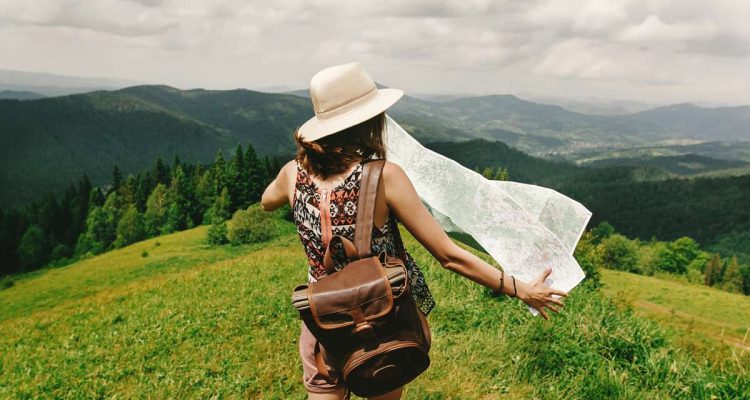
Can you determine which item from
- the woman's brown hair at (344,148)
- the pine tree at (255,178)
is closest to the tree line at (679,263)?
the pine tree at (255,178)

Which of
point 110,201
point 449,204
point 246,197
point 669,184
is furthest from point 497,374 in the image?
point 669,184

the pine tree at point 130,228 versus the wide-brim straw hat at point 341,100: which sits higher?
the wide-brim straw hat at point 341,100

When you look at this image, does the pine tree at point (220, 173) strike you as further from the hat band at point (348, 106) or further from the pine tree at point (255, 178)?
Answer: the hat band at point (348, 106)

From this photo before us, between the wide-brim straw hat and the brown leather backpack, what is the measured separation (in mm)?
248

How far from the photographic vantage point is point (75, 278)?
59.2m

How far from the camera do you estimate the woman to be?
Answer: 228cm

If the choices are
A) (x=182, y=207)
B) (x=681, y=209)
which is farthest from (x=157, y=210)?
(x=681, y=209)

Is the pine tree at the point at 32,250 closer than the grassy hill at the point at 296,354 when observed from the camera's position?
No

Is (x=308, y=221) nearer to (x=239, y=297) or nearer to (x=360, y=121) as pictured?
(x=360, y=121)

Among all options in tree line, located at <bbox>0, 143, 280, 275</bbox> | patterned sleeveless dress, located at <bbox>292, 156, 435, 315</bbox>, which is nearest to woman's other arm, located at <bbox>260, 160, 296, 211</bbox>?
patterned sleeveless dress, located at <bbox>292, 156, 435, 315</bbox>

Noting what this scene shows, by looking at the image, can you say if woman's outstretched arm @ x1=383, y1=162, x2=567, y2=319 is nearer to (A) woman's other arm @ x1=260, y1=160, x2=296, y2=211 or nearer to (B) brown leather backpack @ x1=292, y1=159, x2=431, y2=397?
(B) brown leather backpack @ x1=292, y1=159, x2=431, y2=397

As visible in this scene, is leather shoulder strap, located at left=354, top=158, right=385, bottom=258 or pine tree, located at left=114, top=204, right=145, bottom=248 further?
pine tree, located at left=114, top=204, right=145, bottom=248

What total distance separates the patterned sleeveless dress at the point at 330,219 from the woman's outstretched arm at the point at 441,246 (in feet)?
0.42

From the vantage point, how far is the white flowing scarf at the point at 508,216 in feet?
8.50
